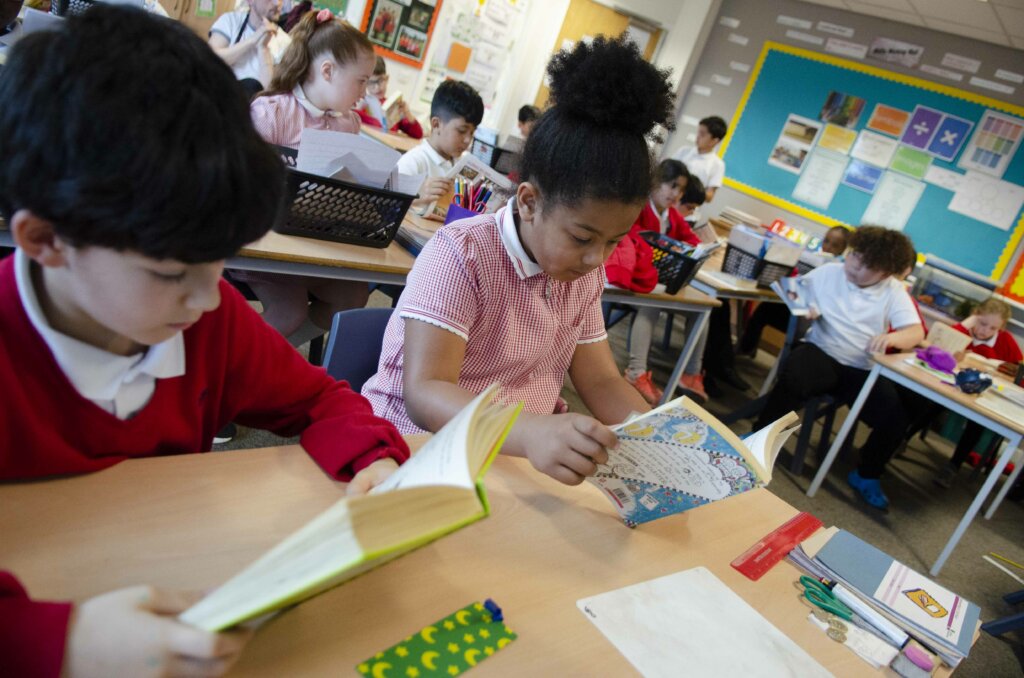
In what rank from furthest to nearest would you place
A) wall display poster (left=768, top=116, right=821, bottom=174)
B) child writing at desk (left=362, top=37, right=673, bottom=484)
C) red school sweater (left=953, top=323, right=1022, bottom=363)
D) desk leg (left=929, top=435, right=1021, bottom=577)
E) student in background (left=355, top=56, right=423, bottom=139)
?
wall display poster (left=768, top=116, right=821, bottom=174)
student in background (left=355, top=56, right=423, bottom=139)
red school sweater (left=953, top=323, right=1022, bottom=363)
desk leg (left=929, top=435, right=1021, bottom=577)
child writing at desk (left=362, top=37, right=673, bottom=484)

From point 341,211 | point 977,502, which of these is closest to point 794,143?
point 977,502

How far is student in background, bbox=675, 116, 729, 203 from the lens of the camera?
539 centimetres

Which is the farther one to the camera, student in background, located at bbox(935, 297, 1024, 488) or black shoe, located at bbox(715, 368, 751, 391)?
black shoe, located at bbox(715, 368, 751, 391)

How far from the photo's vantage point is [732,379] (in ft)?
13.9

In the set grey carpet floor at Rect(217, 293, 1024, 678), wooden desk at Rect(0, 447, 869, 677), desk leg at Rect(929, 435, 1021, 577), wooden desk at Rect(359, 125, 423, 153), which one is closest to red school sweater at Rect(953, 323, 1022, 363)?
grey carpet floor at Rect(217, 293, 1024, 678)

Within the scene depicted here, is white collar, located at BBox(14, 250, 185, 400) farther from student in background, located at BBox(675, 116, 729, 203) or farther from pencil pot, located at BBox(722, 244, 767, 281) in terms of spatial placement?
student in background, located at BBox(675, 116, 729, 203)

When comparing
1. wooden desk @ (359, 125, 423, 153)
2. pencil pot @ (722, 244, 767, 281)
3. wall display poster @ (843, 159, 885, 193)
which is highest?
wall display poster @ (843, 159, 885, 193)

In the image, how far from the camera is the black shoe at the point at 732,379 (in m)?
4.20

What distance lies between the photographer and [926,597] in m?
1.02

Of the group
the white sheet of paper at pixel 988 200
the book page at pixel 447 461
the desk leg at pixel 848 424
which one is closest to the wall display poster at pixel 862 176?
the white sheet of paper at pixel 988 200

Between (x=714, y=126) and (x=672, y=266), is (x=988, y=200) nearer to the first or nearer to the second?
(x=714, y=126)

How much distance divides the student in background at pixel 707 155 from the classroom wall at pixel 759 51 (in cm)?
117

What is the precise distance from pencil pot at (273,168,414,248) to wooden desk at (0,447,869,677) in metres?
0.99

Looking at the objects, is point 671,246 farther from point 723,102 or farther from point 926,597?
point 723,102
